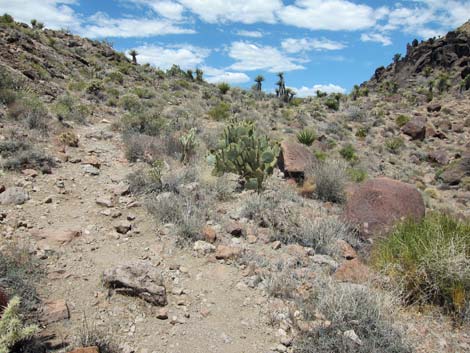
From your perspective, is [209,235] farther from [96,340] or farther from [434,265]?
[434,265]

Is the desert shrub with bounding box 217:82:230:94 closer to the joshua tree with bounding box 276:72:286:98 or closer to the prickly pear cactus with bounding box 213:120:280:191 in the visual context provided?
the joshua tree with bounding box 276:72:286:98

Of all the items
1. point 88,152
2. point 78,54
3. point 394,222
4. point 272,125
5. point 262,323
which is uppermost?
point 78,54

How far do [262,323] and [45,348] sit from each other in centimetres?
177

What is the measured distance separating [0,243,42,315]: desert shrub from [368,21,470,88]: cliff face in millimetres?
43239

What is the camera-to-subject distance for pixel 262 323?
3346mm

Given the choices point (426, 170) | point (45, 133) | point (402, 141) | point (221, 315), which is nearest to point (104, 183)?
point (45, 133)

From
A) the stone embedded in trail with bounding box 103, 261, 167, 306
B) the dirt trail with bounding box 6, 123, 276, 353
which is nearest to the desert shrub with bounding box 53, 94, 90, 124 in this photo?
the dirt trail with bounding box 6, 123, 276, 353

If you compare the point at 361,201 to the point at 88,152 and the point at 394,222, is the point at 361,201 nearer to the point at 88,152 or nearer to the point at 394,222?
the point at 394,222

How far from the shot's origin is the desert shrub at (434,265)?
11.2ft

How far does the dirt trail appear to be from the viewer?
3.09 metres

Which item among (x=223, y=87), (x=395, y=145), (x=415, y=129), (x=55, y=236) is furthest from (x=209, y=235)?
(x=223, y=87)

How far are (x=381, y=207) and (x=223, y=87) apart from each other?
22814mm

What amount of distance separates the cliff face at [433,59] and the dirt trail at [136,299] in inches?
1649

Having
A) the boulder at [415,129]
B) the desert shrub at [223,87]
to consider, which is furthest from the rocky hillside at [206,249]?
the desert shrub at [223,87]
